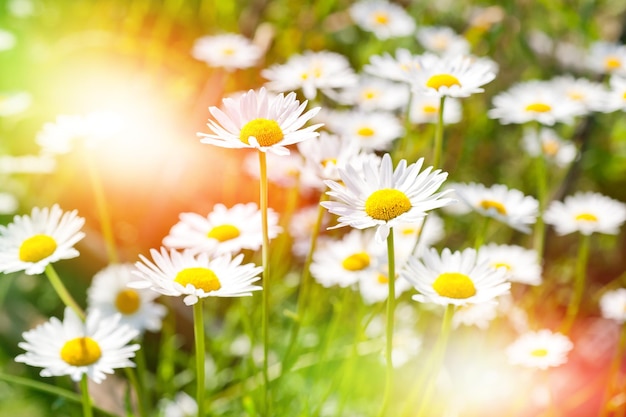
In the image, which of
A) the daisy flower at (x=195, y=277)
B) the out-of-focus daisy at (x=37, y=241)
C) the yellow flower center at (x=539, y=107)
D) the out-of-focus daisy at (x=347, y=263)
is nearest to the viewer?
the daisy flower at (x=195, y=277)

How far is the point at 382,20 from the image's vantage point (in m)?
1.44

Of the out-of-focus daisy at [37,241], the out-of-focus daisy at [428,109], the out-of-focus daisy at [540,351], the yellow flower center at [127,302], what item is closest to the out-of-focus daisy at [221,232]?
the out-of-focus daisy at [37,241]

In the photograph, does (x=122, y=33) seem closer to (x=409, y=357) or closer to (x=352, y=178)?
(x=409, y=357)

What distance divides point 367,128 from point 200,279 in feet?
1.96

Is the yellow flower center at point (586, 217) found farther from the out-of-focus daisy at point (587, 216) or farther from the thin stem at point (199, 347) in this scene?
the thin stem at point (199, 347)

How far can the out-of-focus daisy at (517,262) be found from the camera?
3.08 feet

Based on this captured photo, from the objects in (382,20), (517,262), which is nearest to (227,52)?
(382,20)

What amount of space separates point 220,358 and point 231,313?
4.1 inches

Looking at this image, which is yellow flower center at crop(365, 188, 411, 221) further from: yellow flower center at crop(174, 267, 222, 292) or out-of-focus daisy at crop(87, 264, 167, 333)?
out-of-focus daisy at crop(87, 264, 167, 333)

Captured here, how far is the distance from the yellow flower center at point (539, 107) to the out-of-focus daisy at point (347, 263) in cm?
30

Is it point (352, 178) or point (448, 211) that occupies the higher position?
point (448, 211)

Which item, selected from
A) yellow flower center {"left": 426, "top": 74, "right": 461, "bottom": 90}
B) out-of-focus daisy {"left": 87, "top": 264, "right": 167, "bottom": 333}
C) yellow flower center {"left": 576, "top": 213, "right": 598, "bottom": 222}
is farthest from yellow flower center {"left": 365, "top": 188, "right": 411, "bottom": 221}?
yellow flower center {"left": 576, "top": 213, "right": 598, "bottom": 222}

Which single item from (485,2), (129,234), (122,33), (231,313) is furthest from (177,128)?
(485,2)

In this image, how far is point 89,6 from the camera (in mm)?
Answer: 1976
